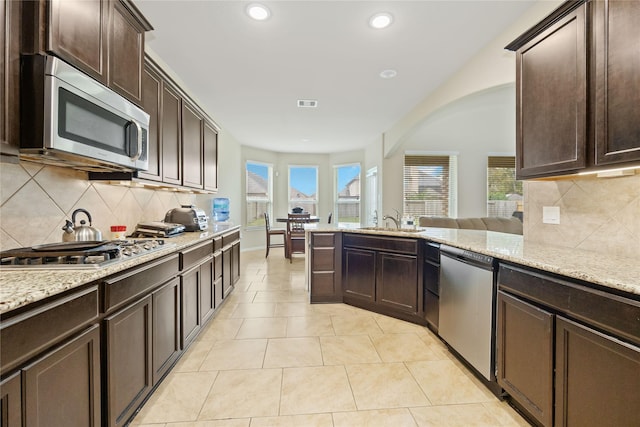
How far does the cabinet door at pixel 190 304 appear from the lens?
207 centimetres

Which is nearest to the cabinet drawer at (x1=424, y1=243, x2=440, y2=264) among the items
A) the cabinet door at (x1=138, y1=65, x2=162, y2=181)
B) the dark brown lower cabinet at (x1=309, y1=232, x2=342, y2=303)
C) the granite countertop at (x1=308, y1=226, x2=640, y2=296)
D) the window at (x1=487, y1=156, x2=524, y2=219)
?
the granite countertop at (x1=308, y1=226, x2=640, y2=296)

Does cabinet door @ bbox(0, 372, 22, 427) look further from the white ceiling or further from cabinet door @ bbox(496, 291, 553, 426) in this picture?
the white ceiling

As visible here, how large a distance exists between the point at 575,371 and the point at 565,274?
421 millimetres

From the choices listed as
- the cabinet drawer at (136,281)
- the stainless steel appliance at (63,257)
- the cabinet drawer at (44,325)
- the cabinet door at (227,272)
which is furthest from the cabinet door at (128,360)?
the cabinet door at (227,272)

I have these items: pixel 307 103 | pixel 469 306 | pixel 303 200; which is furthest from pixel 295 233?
pixel 469 306

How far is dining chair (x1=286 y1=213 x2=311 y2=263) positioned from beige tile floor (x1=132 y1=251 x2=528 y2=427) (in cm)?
275

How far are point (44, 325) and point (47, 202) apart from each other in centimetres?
106

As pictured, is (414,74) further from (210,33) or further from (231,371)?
(231,371)

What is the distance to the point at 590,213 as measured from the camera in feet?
5.73

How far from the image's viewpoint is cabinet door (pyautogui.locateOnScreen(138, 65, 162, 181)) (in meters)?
2.18

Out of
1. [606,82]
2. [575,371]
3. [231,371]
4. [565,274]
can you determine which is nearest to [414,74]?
[606,82]

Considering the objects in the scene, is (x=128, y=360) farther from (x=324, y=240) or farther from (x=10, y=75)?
(x=324, y=240)

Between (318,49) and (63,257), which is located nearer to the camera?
(63,257)

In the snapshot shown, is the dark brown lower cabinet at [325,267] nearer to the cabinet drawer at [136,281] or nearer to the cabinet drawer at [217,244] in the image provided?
the cabinet drawer at [217,244]
